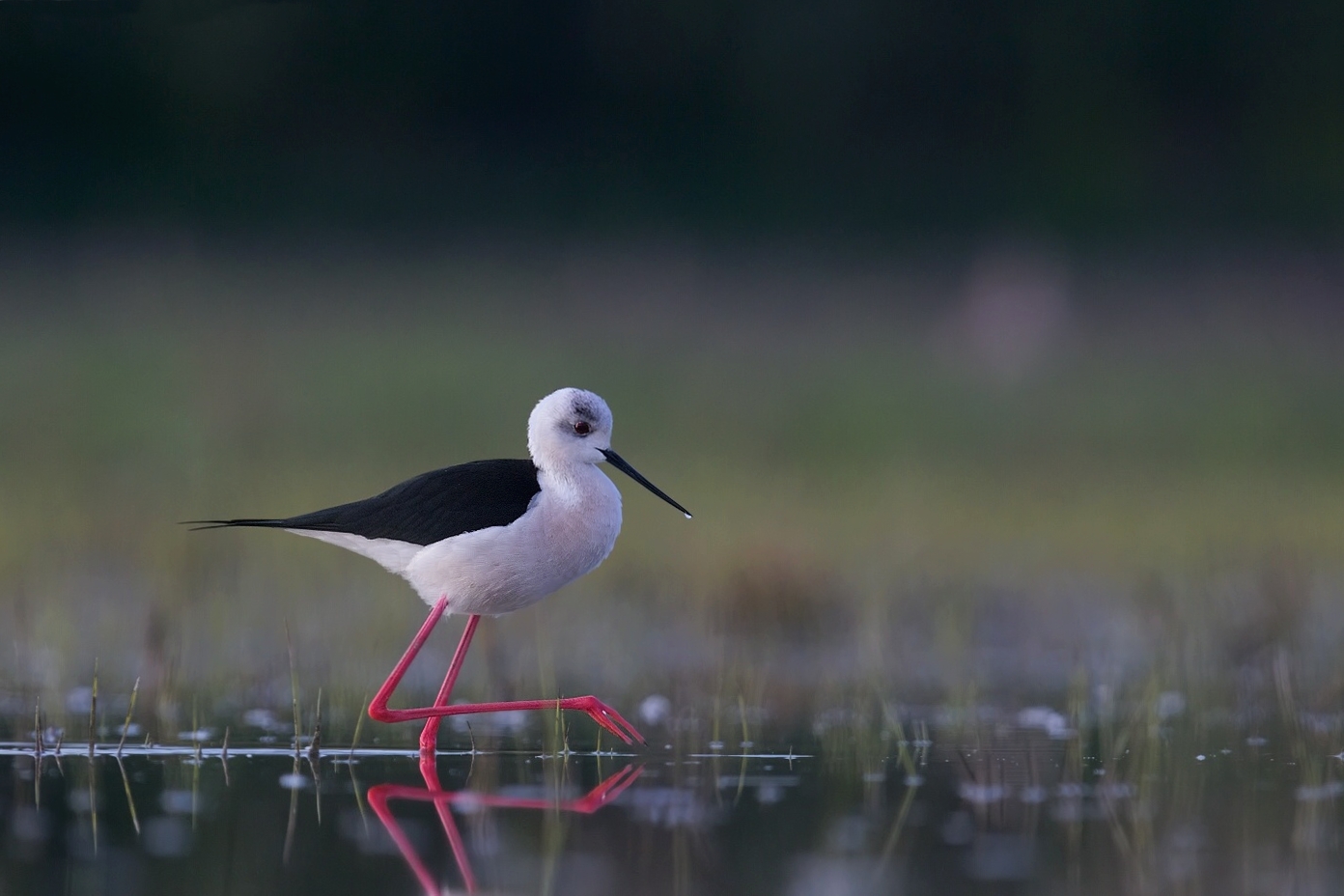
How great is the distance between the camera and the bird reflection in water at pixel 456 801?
3.77 meters

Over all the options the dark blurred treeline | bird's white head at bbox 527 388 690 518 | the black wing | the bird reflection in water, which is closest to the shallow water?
the bird reflection in water

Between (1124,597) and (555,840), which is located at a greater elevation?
(1124,597)

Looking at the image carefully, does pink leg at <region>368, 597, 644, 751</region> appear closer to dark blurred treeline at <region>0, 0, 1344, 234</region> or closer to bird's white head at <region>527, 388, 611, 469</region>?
bird's white head at <region>527, 388, 611, 469</region>

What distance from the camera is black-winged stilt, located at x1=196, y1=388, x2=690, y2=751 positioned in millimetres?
4949

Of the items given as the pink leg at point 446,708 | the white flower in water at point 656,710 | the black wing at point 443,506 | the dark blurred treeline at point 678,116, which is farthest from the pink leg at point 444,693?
the dark blurred treeline at point 678,116

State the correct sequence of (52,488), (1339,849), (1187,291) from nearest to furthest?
(1339,849) < (52,488) < (1187,291)

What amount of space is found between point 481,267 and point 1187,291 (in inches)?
196

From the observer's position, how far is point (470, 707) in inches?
196

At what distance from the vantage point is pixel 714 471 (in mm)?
10047

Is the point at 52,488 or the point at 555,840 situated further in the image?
the point at 52,488

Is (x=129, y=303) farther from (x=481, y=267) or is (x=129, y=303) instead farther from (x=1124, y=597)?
(x=1124, y=597)

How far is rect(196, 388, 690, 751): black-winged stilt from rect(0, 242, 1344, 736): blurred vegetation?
0.54m

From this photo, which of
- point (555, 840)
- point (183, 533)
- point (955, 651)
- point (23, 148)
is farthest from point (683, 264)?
point (555, 840)

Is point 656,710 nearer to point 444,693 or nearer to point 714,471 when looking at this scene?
point 444,693
